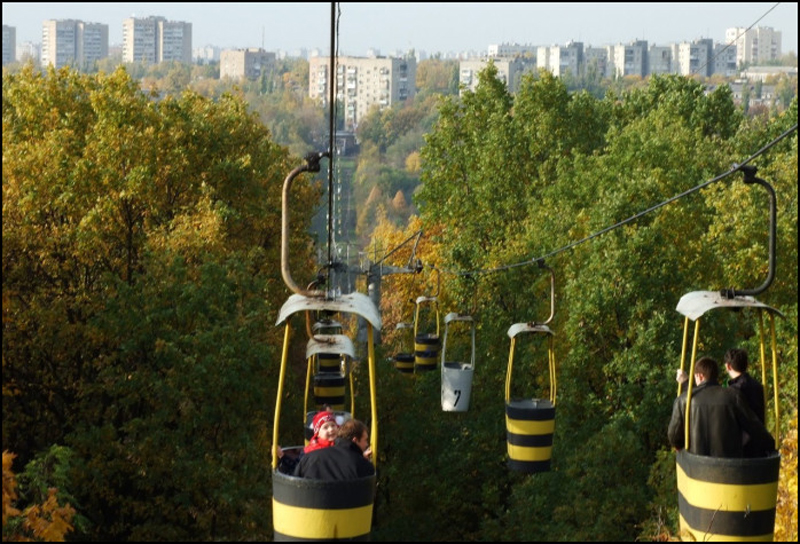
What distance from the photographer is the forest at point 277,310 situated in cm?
2292

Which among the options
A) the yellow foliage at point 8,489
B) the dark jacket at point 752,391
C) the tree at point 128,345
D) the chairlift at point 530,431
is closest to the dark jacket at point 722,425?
the dark jacket at point 752,391

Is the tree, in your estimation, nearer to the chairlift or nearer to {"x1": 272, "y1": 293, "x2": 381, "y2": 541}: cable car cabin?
the chairlift

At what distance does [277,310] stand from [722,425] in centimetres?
2495

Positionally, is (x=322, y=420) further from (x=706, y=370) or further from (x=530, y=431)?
(x=530, y=431)

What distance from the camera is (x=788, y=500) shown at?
70.1 ft

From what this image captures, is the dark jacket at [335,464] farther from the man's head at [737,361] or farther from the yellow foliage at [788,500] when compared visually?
the yellow foliage at [788,500]

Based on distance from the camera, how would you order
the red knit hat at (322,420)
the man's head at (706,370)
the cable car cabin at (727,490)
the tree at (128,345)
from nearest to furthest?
the cable car cabin at (727,490), the man's head at (706,370), the red knit hat at (322,420), the tree at (128,345)

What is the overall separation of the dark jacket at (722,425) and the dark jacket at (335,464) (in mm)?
2330

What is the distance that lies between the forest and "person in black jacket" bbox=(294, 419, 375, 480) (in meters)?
6.01

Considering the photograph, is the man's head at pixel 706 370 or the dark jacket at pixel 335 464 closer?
the dark jacket at pixel 335 464

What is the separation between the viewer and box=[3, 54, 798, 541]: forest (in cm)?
2292

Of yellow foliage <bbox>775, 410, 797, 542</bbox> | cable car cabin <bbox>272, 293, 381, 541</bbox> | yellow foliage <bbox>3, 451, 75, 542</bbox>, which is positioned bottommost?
yellow foliage <bbox>775, 410, 797, 542</bbox>

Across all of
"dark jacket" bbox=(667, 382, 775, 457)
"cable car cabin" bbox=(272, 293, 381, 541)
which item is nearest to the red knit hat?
"cable car cabin" bbox=(272, 293, 381, 541)

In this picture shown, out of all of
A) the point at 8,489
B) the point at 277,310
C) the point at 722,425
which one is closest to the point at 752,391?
the point at 722,425
